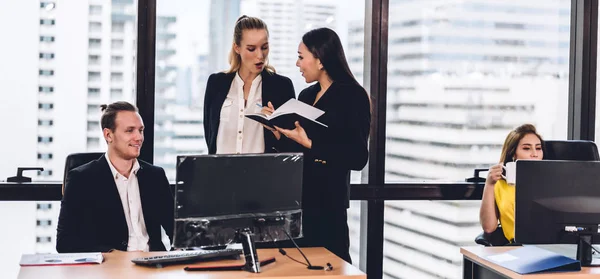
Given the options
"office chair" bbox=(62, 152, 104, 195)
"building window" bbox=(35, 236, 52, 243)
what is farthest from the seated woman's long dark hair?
"building window" bbox=(35, 236, 52, 243)

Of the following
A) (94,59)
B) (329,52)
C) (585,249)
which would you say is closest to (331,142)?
(329,52)

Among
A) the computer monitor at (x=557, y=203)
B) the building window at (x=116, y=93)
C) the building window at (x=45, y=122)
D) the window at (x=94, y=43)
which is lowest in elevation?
the computer monitor at (x=557, y=203)

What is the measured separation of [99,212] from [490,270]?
5.43 feet

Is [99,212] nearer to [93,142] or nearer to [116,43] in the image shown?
[93,142]

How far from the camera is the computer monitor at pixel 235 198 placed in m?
2.50

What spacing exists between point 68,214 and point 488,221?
1.97 m

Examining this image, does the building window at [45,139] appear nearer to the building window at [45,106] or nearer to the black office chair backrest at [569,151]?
the building window at [45,106]

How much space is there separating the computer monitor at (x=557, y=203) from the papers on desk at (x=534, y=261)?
7 centimetres

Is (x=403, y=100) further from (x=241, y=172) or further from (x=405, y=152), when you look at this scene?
(x=241, y=172)

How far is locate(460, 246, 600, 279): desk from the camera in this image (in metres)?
2.68

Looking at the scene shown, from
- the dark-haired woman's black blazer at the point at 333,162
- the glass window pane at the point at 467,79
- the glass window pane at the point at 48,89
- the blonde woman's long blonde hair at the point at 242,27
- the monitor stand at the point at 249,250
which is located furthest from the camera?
the glass window pane at the point at 467,79

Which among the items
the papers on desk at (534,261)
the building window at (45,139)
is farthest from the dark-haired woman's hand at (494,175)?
the building window at (45,139)

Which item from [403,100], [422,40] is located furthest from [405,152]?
[422,40]

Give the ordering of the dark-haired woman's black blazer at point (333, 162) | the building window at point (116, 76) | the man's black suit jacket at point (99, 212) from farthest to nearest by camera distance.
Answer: the building window at point (116, 76) → the dark-haired woman's black blazer at point (333, 162) → the man's black suit jacket at point (99, 212)
